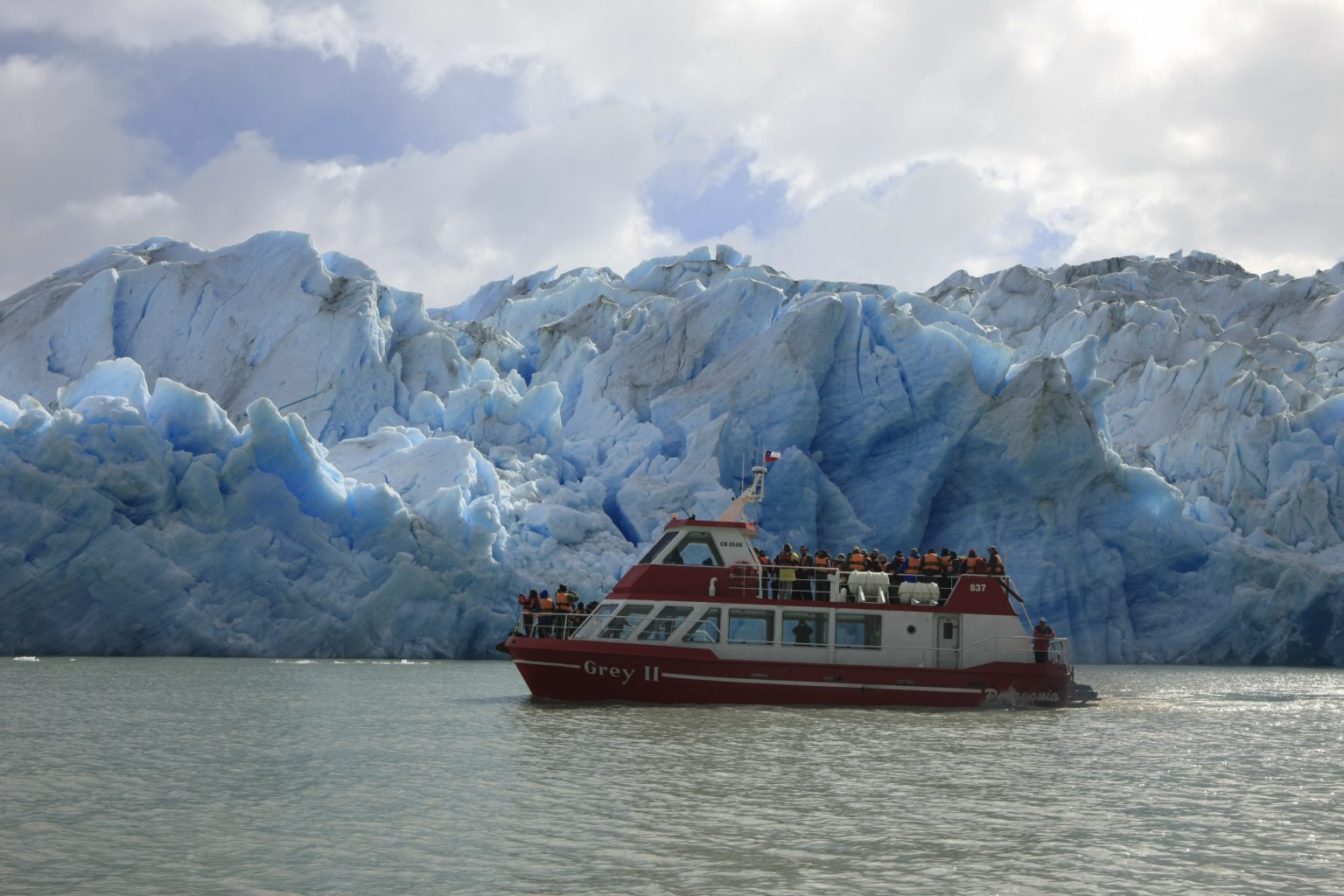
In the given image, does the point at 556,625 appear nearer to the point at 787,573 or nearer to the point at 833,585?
the point at 787,573

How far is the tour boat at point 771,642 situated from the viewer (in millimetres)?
21297

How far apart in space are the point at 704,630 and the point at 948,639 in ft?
13.4

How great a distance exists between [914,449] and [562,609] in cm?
1866

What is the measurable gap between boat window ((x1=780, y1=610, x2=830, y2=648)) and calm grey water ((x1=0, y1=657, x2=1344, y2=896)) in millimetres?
1468

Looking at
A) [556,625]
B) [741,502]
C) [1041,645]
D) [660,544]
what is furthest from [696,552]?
[1041,645]

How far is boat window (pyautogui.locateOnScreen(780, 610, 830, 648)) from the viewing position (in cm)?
2217

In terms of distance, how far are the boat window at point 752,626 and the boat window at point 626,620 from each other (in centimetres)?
143

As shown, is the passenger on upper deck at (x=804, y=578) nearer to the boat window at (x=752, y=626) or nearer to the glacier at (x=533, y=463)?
the boat window at (x=752, y=626)

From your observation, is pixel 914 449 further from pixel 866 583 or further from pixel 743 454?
pixel 866 583

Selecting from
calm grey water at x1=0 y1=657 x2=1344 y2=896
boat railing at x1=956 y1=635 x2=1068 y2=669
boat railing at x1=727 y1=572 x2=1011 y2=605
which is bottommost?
calm grey water at x1=0 y1=657 x2=1344 y2=896

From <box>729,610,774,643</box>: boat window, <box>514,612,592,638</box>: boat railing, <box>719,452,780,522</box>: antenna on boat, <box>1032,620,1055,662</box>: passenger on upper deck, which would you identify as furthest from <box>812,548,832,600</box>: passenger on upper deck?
<box>514,612,592,638</box>: boat railing

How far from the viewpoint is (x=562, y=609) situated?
22812 millimetres

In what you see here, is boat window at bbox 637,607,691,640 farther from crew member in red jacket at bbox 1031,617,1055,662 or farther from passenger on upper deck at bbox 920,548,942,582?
crew member in red jacket at bbox 1031,617,1055,662

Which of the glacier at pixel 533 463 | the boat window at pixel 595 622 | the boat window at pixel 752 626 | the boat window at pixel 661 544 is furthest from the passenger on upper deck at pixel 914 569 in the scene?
the glacier at pixel 533 463
